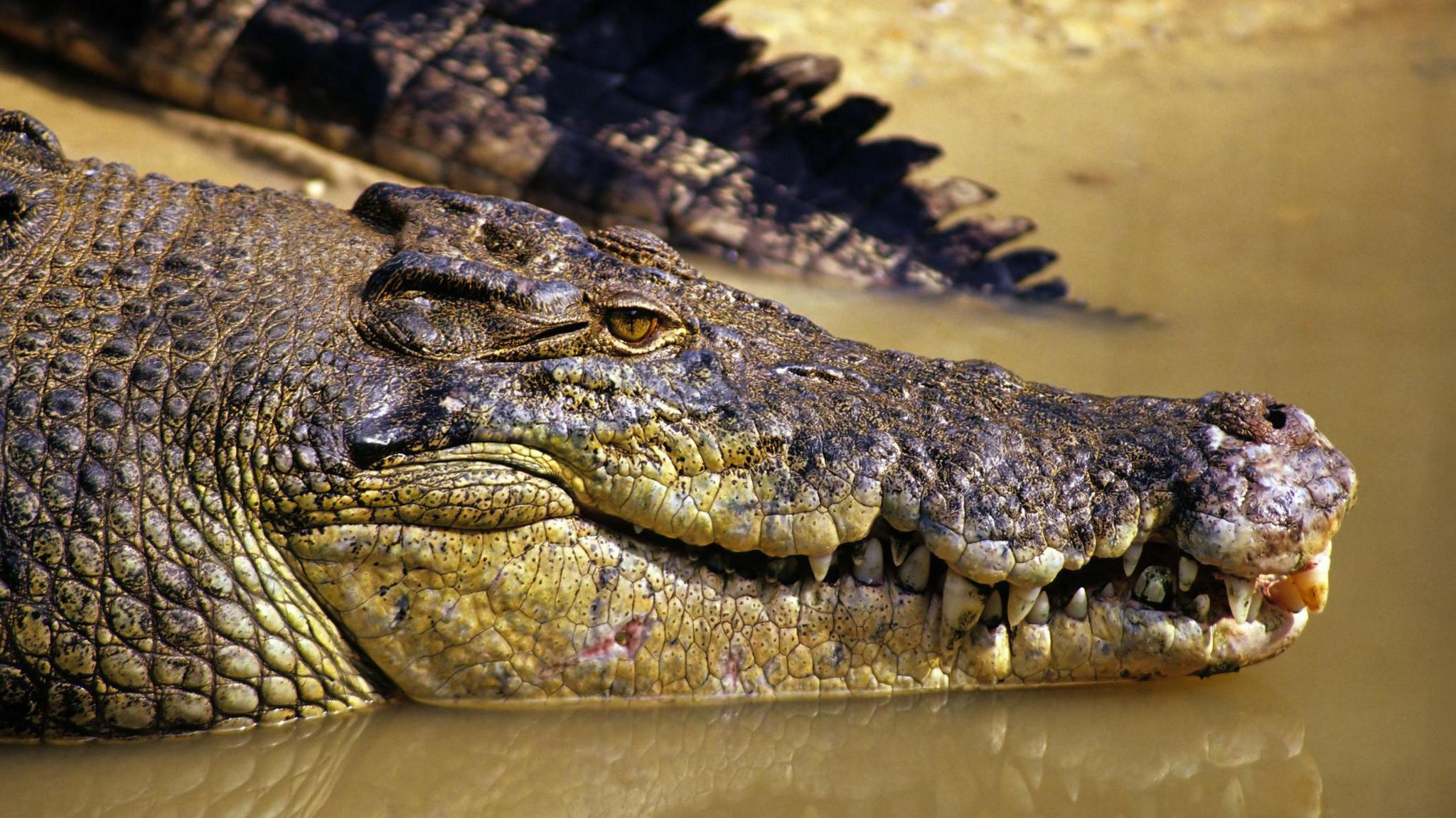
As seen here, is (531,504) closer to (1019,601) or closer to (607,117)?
(1019,601)

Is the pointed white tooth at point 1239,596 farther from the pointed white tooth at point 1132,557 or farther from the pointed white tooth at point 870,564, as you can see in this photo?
the pointed white tooth at point 870,564

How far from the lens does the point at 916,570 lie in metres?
2.60

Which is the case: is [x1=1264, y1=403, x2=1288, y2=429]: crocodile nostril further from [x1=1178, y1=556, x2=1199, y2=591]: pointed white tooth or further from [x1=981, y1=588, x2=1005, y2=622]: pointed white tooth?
[x1=981, y1=588, x2=1005, y2=622]: pointed white tooth

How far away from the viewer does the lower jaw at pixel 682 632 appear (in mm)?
2539

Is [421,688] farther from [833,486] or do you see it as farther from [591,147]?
[591,147]

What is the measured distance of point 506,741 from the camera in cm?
265

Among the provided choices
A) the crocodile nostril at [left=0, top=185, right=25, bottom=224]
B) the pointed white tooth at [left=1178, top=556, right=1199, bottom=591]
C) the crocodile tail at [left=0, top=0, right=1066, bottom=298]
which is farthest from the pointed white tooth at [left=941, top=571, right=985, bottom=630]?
the crocodile tail at [left=0, top=0, right=1066, bottom=298]

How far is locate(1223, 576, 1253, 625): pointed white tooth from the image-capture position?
2568 mm

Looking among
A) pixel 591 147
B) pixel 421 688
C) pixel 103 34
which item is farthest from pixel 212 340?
pixel 103 34

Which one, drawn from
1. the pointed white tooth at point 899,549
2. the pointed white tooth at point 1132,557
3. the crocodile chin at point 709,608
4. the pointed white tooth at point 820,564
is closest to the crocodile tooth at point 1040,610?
the crocodile chin at point 709,608

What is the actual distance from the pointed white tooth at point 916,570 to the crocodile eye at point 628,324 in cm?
67

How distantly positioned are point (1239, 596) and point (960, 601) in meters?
0.54

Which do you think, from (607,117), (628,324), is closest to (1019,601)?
(628,324)

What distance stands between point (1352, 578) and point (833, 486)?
1.48 metres
